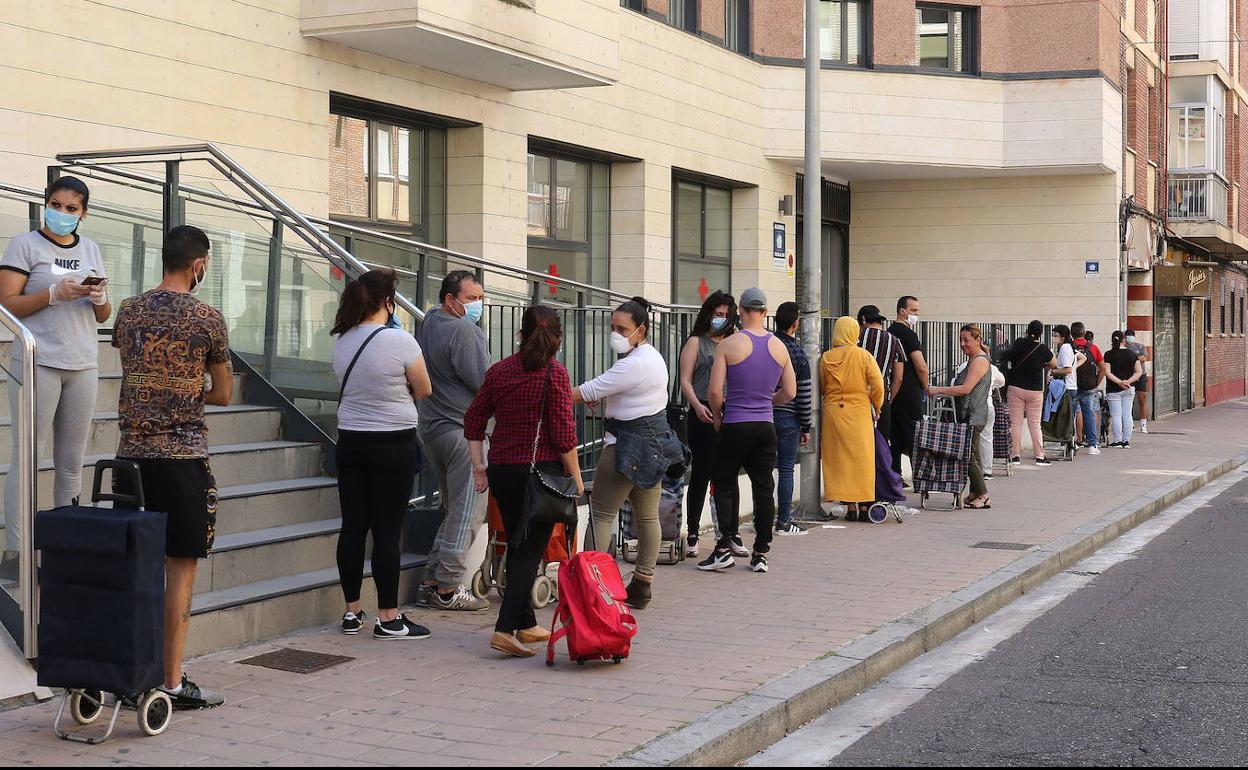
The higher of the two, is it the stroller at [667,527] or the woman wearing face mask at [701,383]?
the woman wearing face mask at [701,383]

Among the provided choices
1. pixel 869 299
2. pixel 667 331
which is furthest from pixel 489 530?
pixel 869 299

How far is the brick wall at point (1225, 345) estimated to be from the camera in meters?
40.7

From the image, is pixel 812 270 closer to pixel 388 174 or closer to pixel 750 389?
pixel 750 389

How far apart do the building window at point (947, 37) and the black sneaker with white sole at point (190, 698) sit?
2155 centimetres

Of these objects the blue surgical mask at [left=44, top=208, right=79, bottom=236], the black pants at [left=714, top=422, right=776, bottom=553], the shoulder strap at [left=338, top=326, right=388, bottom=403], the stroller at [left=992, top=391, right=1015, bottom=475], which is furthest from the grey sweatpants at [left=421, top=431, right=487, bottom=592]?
the stroller at [left=992, top=391, right=1015, bottom=475]

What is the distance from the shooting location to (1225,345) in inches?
1709

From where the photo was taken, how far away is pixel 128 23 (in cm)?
1170

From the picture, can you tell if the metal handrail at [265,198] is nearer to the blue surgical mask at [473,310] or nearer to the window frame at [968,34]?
the blue surgical mask at [473,310]

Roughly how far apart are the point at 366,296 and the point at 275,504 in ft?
4.89

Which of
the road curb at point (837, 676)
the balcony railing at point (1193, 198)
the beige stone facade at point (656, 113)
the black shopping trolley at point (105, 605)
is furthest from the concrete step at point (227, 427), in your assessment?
the balcony railing at point (1193, 198)

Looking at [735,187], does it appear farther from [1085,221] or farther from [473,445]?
[473,445]

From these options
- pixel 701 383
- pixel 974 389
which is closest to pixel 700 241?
pixel 974 389

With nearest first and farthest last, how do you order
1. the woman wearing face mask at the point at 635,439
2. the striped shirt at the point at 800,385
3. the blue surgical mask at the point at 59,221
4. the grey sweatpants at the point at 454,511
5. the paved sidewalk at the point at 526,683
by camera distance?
1. the paved sidewalk at the point at 526,683
2. the blue surgical mask at the point at 59,221
3. the woman wearing face mask at the point at 635,439
4. the grey sweatpants at the point at 454,511
5. the striped shirt at the point at 800,385

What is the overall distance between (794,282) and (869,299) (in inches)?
176
